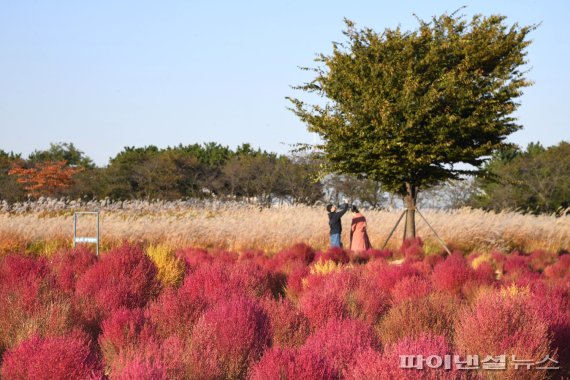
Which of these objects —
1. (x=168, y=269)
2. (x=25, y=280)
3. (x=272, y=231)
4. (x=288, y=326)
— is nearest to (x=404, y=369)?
(x=288, y=326)

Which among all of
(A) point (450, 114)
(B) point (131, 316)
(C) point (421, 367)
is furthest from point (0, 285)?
(A) point (450, 114)

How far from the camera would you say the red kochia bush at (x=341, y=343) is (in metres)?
4.65

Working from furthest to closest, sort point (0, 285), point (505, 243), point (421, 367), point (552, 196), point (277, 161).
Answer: point (277, 161), point (552, 196), point (505, 243), point (0, 285), point (421, 367)

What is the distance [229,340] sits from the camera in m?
5.29

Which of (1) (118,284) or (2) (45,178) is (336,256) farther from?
(2) (45,178)

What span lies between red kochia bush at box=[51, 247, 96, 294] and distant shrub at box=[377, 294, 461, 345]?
417cm

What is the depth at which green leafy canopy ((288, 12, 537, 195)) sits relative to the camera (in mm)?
16953

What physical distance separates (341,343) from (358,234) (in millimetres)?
11392

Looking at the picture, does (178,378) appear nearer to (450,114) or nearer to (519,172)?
(450,114)

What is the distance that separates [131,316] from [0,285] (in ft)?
8.79

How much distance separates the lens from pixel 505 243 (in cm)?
1978

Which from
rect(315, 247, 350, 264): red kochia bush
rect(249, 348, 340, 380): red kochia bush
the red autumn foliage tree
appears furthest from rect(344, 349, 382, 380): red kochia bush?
the red autumn foliage tree

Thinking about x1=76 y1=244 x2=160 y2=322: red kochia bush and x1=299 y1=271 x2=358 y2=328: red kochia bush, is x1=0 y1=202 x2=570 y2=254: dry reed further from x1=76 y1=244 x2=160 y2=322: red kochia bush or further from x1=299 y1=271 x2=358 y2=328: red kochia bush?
x1=299 y1=271 x2=358 y2=328: red kochia bush

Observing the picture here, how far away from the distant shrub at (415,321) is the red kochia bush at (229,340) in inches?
45.9
